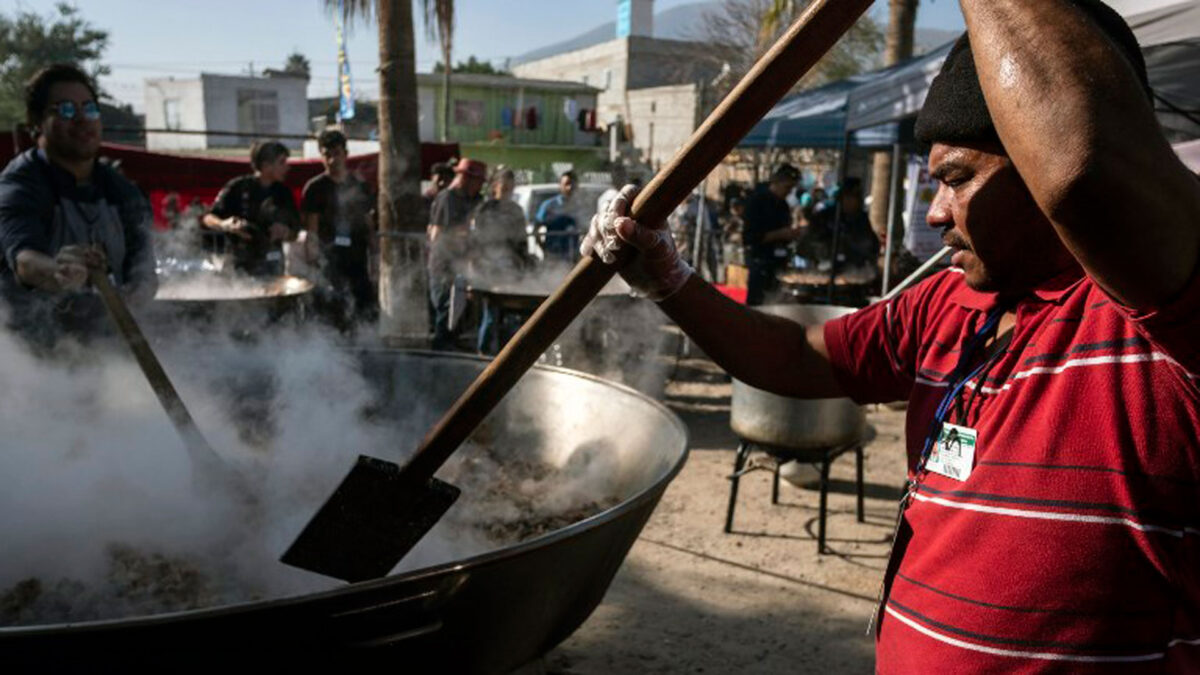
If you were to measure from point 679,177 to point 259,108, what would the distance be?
41.5 m

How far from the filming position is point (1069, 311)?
3.84ft

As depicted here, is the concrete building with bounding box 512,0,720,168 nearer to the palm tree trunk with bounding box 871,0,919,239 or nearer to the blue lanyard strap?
the palm tree trunk with bounding box 871,0,919,239

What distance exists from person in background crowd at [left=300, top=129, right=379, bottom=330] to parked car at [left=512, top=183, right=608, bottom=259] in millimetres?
1971

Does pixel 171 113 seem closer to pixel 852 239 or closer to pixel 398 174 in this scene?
pixel 398 174

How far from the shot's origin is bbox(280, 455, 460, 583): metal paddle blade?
5.95 ft

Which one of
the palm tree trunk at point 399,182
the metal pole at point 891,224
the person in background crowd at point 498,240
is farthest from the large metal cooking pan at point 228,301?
the metal pole at point 891,224

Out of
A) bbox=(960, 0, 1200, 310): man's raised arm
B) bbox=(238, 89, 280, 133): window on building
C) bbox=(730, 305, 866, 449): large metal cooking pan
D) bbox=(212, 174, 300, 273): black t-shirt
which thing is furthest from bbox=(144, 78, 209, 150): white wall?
bbox=(960, 0, 1200, 310): man's raised arm

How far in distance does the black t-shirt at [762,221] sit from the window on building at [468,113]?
3166cm

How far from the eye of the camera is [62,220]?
3158 mm

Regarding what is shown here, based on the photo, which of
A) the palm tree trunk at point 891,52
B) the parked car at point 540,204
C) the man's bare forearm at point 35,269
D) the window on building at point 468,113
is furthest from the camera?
the window on building at point 468,113

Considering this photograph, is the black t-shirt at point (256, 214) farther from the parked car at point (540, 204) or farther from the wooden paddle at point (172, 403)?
the wooden paddle at point (172, 403)

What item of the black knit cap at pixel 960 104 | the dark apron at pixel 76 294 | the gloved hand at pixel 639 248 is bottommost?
the dark apron at pixel 76 294

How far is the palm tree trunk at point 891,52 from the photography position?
964cm

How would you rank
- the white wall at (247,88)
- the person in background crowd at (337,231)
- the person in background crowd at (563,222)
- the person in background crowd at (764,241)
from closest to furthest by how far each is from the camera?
the person in background crowd at (337,231) → the person in background crowd at (764,241) → the person in background crowd at (563,222) → the white wall at (247,88)
